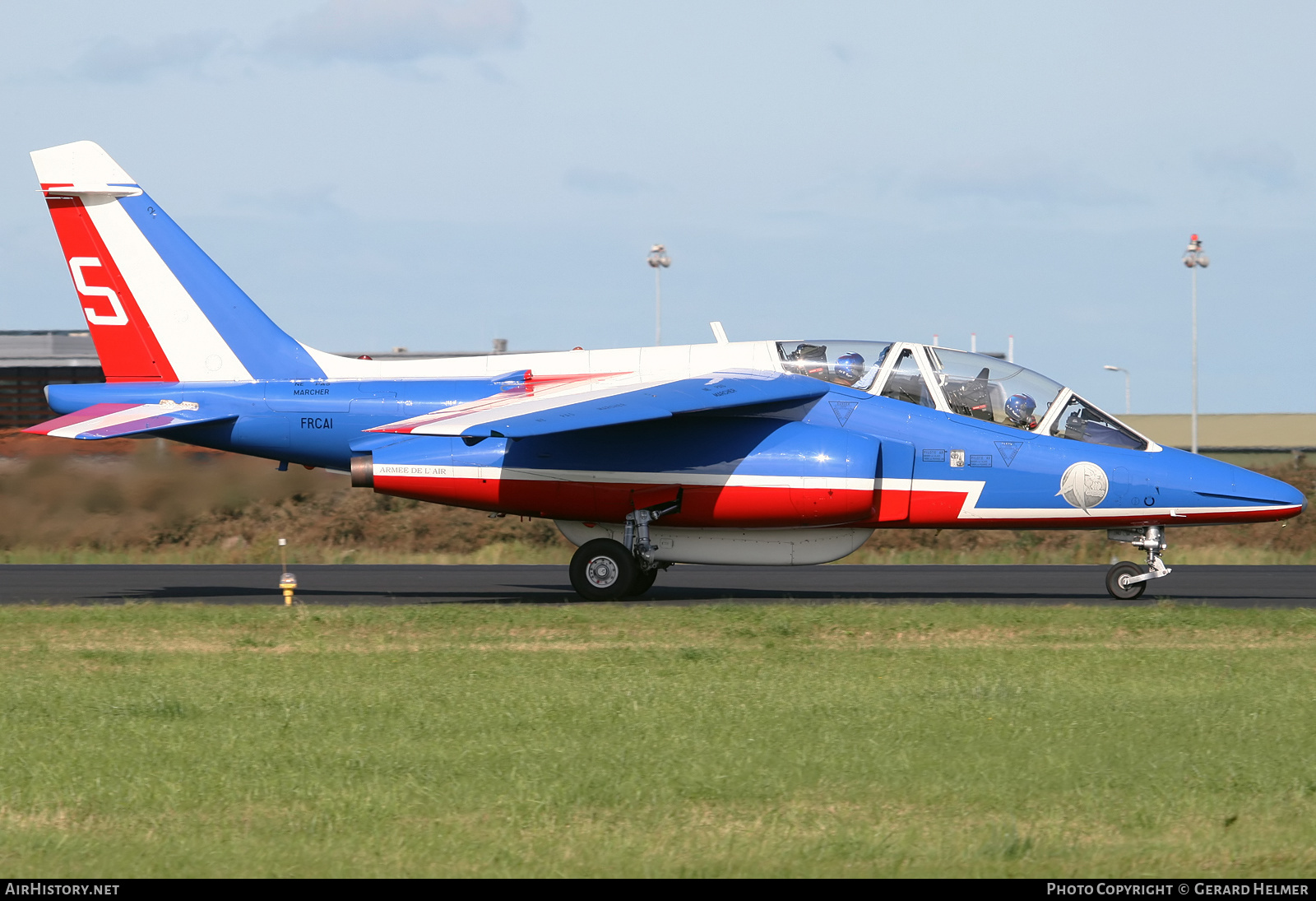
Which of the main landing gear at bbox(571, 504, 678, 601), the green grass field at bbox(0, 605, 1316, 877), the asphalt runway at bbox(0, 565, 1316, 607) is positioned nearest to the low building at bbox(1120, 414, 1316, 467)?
the asphalt runway at bbox(0, 565, 1316, 607)

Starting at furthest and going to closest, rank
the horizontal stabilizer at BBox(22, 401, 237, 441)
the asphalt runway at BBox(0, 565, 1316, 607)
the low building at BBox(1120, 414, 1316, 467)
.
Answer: the low building at BBox(1120, 414, 1316, 467), the asphalt runway at BBox(0, 565, 1316, 607), the horizontal stabilizer at BBox(22, 401, 237, 441)

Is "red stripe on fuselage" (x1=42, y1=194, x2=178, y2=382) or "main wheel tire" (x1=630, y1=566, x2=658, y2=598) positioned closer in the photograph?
"main wheel tire" (x1=630, y1=566, x2=658, y2=598)

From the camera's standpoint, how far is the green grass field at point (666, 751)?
5.57 meters

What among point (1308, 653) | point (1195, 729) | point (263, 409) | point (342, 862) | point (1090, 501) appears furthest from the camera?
point (263, 409)

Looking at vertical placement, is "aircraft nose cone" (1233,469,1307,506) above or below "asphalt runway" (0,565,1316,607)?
above

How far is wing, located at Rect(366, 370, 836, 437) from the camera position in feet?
45.5

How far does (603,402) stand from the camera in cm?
1480

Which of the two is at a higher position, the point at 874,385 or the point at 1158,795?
the point at 874,385

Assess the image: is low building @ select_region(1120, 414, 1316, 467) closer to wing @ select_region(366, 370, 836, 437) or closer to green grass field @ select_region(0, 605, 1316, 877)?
wing @ select_region(366, 370, 836, 437)

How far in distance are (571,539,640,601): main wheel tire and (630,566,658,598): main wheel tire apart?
6cm

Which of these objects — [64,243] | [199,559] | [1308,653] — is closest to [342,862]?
[1308,653]

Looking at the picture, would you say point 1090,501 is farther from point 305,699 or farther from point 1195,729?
point 305,699
